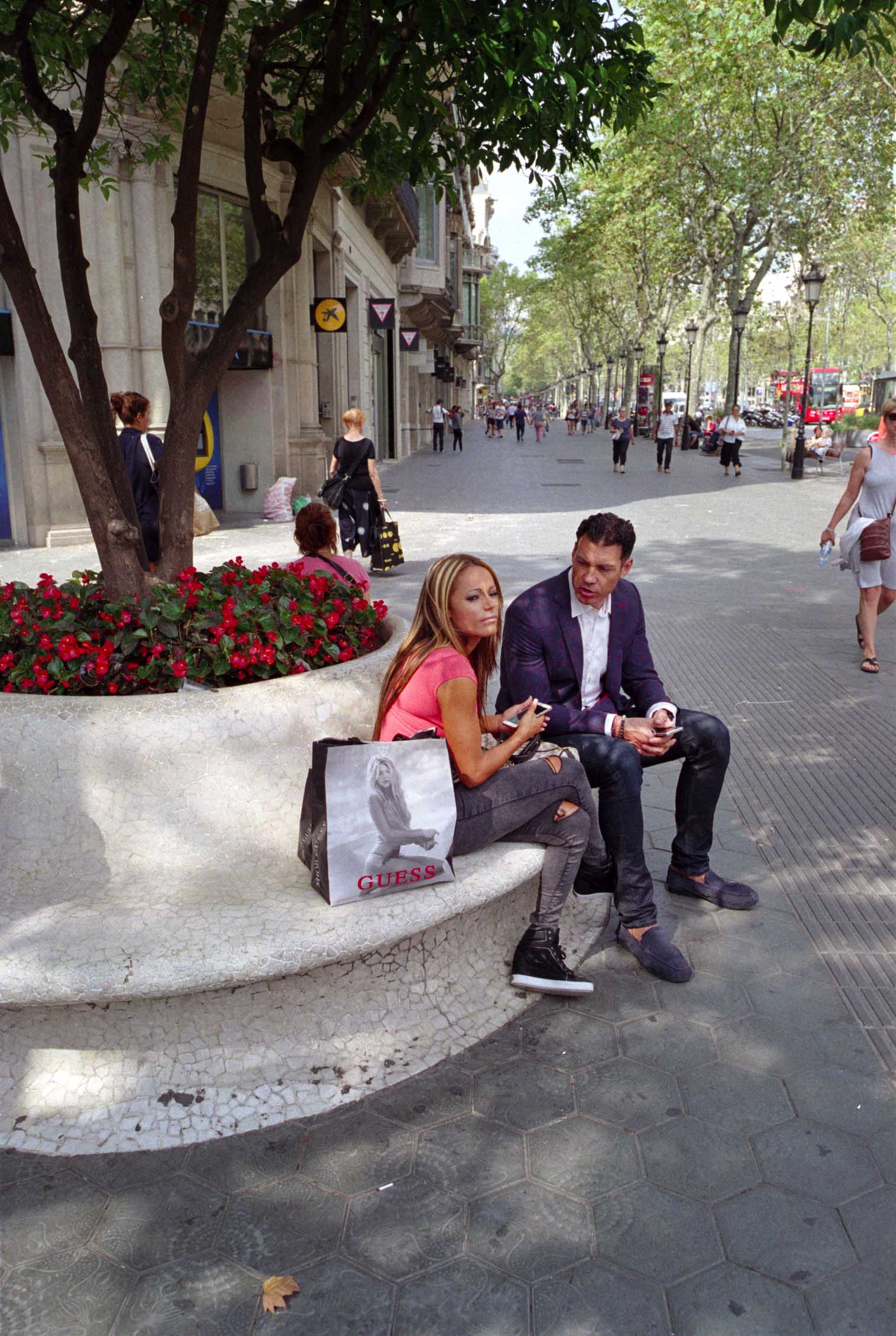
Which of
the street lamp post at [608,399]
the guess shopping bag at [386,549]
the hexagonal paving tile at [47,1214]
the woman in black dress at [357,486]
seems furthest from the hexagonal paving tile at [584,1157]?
the street lamp post at [608,399]

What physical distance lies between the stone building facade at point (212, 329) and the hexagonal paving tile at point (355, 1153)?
27.7 ft

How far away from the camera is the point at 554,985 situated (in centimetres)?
348

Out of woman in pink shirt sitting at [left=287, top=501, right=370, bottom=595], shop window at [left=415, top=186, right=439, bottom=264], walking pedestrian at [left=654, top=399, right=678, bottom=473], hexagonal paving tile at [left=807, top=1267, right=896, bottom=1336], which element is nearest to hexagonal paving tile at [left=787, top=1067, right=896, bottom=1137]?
hexagonal paving tile at [left=807, top=1267, right=896, bottom=1336]

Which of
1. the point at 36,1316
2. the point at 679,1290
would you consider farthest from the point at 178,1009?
→ the point at 679,1290

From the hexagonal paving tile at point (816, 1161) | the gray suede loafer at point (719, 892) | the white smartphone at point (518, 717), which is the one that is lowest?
the hexagonal paving tile at point (816, 1161)

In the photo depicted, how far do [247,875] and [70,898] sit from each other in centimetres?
50

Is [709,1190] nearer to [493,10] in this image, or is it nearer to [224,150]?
[493,10]

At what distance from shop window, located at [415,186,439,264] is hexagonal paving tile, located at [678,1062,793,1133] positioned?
3242cm

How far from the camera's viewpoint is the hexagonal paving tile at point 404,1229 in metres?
2.46

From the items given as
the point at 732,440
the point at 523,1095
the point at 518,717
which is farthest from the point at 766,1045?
the point at 732,440

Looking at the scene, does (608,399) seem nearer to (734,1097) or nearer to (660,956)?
(660,956)

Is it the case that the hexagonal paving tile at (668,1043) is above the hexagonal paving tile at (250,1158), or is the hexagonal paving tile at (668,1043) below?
above

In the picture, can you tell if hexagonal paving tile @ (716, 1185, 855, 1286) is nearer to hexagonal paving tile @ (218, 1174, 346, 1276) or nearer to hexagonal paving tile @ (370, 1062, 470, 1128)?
hexagonal paving tile @ (370, 1062, 470, 1128)

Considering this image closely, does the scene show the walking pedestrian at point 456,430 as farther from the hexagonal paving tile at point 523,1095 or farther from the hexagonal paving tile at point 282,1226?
the hexagonal paving tile at point 282,1226
